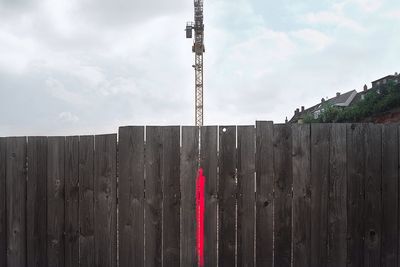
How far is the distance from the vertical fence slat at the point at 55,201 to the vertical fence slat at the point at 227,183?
179 cm

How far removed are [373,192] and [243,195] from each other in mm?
1406

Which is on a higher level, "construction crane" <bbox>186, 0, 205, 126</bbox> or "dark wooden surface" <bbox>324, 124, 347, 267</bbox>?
"construction crane" <bbox>186, 0, 205, 126</bbox>

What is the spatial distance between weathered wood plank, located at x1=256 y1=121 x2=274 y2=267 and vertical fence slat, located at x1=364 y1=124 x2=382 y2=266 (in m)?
1.04

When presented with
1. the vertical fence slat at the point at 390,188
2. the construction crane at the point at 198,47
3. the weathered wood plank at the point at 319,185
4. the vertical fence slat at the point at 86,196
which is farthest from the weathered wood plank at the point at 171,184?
the construction crane at the point at 198,47

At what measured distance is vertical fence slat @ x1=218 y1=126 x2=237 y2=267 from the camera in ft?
11.9

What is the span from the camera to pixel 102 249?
3.86 meters

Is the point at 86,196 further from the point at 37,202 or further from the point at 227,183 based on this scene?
the point at 227,183

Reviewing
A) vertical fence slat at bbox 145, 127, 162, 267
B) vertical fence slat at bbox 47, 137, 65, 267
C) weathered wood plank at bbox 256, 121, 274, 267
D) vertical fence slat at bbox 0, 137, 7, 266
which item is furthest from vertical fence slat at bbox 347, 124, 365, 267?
vertical fence slat at bbox 0, 137, 7, 266

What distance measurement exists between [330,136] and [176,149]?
5.33 ft

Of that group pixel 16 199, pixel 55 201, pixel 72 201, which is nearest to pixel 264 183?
pixel 72 201

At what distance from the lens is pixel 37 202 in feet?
13.3

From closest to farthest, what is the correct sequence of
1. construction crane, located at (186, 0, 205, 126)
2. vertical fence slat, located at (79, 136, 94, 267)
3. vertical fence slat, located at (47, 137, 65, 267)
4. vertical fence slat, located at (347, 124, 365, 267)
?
vertical fence slat, located at (347, 124, 365, 267) → vertical fence slat, located at (79, 136, 94, 267) → vertical fence slat, located at (47, 137, 65, 267) → construction crane, located at (186, 0, 205, 126)

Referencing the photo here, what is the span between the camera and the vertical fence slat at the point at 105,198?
379 centimetres

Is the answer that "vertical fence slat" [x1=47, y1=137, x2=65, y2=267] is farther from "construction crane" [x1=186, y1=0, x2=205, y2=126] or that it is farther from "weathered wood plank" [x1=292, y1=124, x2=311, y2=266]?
"construction crane" [x1=186, y1=0, x2=205, y2=126]
